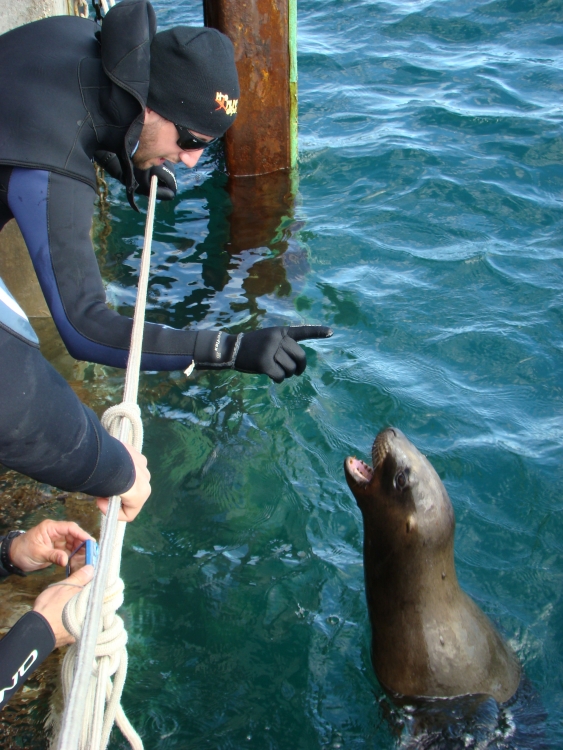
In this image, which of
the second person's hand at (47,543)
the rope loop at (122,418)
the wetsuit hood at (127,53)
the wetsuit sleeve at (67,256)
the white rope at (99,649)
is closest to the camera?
the white rope at (99,649)

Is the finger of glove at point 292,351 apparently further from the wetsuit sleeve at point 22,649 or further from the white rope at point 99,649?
the wetsuit sleeve at point 22,649

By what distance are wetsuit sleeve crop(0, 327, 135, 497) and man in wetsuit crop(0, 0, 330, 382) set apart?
113 cm

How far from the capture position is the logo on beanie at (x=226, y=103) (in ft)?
10.2

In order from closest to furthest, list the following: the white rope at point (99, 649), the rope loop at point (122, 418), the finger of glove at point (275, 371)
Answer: the white rope at point (99, 649) < the rope loop at point (122, 418) < the finger of glove at point (275, 371)

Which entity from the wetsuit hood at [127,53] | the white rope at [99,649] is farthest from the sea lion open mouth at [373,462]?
the wetsuit hood at [127,53]

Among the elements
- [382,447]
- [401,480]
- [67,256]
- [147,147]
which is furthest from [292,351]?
[147,147]

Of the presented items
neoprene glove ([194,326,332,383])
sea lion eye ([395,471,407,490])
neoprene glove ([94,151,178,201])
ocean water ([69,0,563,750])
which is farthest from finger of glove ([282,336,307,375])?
neoprene glove ([94,151,178,201])

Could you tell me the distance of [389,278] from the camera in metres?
5.62

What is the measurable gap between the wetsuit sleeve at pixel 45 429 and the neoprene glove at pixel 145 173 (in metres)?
2.44

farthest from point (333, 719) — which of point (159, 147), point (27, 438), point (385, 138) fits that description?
point (385, 138)

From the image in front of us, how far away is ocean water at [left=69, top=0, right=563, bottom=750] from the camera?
10.1 feet

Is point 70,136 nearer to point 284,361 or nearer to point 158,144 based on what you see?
point 158,144

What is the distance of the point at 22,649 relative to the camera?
1.95 m

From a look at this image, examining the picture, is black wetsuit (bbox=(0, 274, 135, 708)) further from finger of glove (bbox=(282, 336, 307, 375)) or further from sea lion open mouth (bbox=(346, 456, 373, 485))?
sea lion open mouth (bbox=(346, 456, 373, 485))
